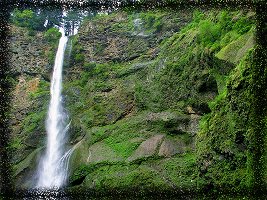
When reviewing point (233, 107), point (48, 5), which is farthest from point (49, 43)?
point (48, 5)

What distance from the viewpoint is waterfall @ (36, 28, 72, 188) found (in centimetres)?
734

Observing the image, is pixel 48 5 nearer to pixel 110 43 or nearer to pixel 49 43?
pixel 110 43

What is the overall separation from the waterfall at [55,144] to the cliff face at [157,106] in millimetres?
274

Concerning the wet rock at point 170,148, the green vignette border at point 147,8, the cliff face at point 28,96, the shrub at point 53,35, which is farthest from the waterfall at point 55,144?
the green vignette border at point 147,8

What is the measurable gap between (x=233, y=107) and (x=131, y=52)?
24.8 ft

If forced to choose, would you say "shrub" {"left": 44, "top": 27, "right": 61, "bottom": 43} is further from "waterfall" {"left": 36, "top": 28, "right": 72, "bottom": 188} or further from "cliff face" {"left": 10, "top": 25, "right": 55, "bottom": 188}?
"waterfall" {"left": 36, "top": 28, "right": 72, "bottom": 188}

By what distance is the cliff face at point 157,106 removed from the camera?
162 inches

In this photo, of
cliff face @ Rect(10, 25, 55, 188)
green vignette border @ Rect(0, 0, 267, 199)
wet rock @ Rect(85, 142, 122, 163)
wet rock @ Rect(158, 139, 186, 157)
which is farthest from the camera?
cliff face @ Rect(10, 25, 55, 188)

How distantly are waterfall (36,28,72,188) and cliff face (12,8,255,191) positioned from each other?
27cm

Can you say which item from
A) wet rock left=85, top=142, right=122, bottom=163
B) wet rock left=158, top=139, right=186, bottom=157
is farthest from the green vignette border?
wet rock left=85, top=142, right=122, bottom=163

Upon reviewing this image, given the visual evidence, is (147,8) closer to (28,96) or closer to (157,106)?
(157,106)

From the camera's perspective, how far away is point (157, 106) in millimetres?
7508

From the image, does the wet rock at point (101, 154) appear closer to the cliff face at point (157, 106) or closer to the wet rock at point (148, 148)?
the cliff face at point (157, 106)

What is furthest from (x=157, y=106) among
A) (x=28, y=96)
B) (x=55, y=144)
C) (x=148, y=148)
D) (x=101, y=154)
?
(x=28, y=96)
